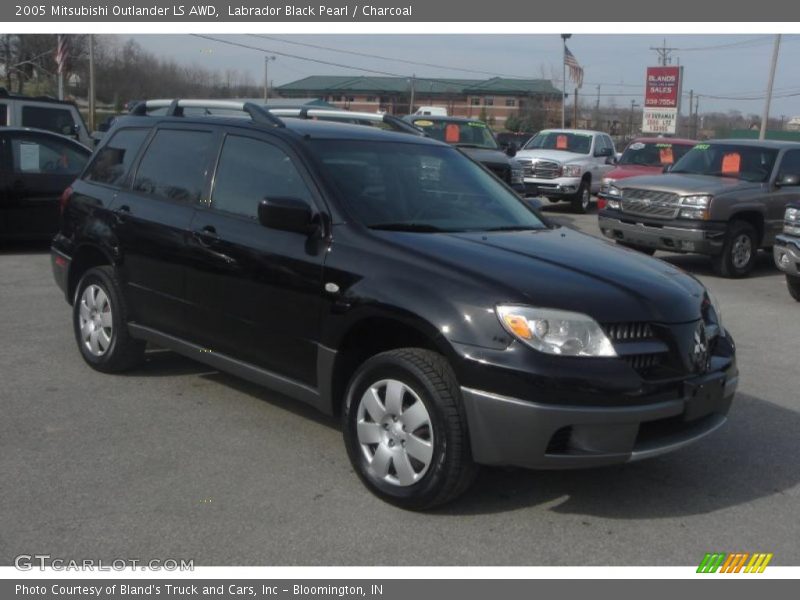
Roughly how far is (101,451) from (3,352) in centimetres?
250

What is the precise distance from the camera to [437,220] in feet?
16.7

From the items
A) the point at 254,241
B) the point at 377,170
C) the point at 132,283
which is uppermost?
the point at 377,170

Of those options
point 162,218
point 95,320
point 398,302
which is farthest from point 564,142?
point 398,302

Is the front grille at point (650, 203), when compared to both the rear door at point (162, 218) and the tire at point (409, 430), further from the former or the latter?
the tire at point (409, 430)

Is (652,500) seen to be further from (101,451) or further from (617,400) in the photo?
(101,451)

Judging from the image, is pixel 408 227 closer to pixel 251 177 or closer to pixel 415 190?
pixel 415 190

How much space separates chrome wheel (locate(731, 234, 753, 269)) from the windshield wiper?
8311 mm

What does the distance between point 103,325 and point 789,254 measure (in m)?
7.16

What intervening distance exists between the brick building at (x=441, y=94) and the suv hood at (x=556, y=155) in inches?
2169

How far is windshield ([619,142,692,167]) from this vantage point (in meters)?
19.1

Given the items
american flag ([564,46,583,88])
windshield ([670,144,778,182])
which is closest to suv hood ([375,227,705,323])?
windshield ([670,144,778,182])

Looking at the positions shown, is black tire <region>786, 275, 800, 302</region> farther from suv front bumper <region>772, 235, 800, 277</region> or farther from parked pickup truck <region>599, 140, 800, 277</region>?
parked pickup truck <region>599, 140, 800, 277</region>

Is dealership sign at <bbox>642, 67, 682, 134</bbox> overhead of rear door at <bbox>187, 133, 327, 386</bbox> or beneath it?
overhead
